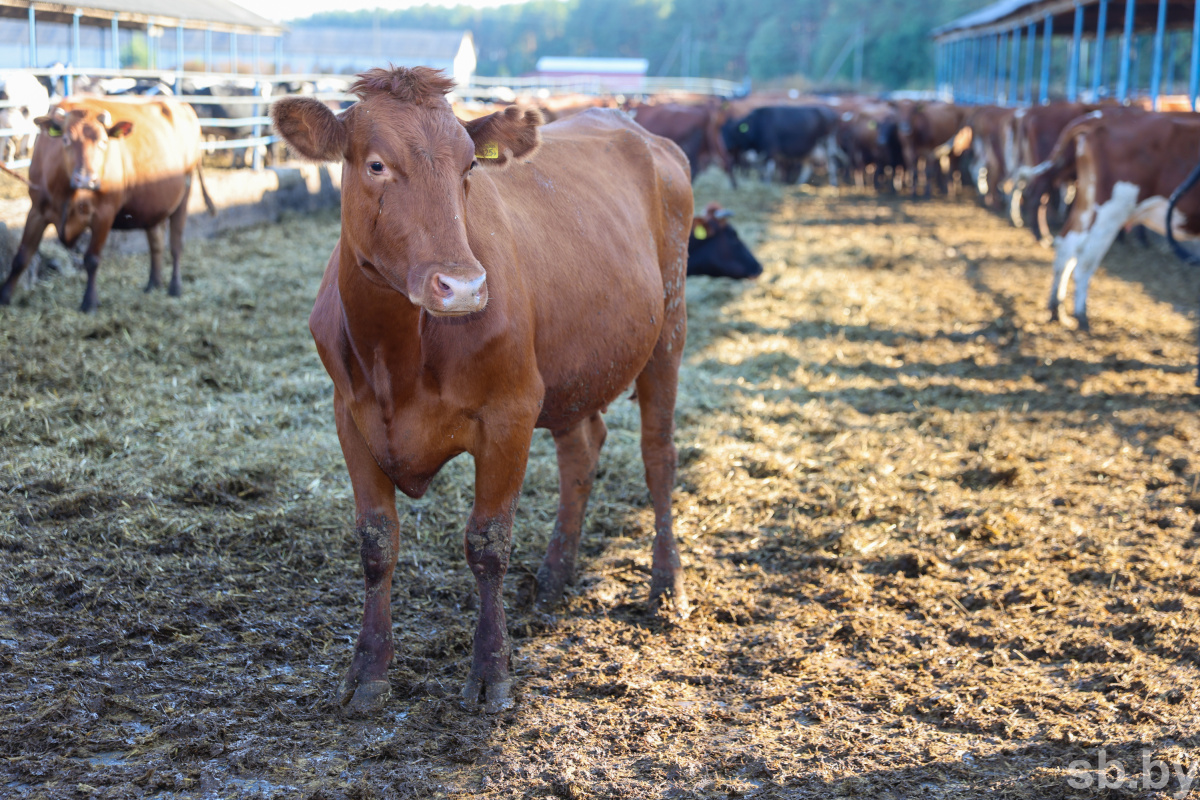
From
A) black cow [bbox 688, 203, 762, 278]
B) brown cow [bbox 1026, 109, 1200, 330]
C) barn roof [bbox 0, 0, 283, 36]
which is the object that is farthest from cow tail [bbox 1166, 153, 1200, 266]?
barn roof [bbox 0, 0, 283, 36]

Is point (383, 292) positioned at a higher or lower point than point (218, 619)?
higher

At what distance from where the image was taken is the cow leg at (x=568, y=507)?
12.9ft

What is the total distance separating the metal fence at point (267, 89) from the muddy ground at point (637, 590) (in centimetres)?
166

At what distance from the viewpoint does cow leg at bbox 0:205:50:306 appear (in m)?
7.39

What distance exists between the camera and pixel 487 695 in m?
3.04

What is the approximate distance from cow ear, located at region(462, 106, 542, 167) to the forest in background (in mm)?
75161

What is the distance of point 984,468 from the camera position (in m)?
5.36

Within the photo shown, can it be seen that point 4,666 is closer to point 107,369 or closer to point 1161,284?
point 107,369

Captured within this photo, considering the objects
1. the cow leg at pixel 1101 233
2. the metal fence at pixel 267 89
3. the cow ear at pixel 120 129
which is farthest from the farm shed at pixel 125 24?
the cow leg at pixel 1101 233

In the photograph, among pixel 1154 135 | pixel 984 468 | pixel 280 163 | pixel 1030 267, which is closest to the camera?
pixel 984 468

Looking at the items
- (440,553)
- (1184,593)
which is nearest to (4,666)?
(440,553)

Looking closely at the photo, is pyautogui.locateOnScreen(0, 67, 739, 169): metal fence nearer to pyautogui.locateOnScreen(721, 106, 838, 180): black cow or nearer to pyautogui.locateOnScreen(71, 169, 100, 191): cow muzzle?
pyautogui.locateOnScreen(71, 169, 100, 191): cow muzzle

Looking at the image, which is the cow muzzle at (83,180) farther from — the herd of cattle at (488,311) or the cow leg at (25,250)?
the herd of cattle at (488,311)

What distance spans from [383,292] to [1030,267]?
1115cm
